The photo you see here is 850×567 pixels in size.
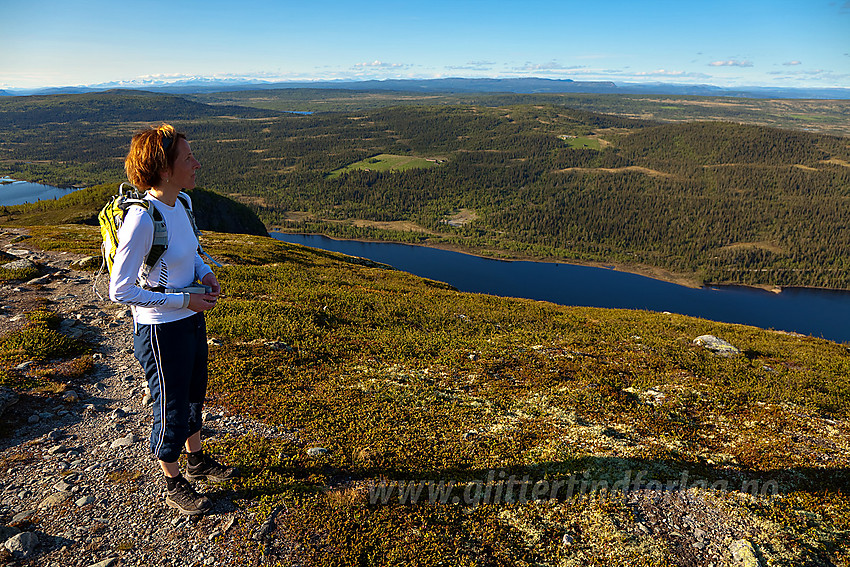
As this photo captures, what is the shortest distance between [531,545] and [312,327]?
12.3m

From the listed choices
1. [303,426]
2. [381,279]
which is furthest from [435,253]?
[303,426]

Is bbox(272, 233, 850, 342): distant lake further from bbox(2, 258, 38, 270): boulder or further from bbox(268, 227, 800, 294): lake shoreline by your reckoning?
bbox(2, 258, 38, 270): boulder

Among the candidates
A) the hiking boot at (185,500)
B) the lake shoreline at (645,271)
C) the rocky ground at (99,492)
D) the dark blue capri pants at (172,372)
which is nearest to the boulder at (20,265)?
the rocky ground at (99,492)

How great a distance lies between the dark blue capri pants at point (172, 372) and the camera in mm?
5574

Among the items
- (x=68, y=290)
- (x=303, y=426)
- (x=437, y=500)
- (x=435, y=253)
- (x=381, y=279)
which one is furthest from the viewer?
(x=435, y=253)

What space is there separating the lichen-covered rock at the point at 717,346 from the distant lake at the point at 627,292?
373 feet

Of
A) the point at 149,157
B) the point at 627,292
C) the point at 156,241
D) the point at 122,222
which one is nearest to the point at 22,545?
the point at 156,241

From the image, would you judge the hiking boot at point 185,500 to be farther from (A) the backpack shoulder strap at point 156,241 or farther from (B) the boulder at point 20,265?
(B) the boulder at point 20,265

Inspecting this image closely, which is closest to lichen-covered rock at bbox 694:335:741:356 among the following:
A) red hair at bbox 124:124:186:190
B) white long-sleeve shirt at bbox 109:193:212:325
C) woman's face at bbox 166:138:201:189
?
white long-sleeve shirt at bbox 109:193:212:325

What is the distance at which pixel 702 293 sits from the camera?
156375 millimetres

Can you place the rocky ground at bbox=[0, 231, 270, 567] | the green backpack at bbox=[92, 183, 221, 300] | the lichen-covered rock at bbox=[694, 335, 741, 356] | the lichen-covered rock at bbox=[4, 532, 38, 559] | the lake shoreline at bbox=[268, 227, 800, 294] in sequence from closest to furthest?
1. the green backpack at bbox=[92, 183, 221, 300]
2. the lichen-covered rock at bbox=[4, 532, 38, 559]
3. the rocky ground at bbox=[0, 231, 270, 567]
4. the lichen-covered rock at bbox=[694, 335, 741, 356]
5. the lake shoreline at bbox=[268, 227, 800, 294]

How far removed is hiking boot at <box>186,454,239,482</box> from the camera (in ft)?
24.0

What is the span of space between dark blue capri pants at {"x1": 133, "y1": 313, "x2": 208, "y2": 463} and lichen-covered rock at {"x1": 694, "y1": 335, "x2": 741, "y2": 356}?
22.3m

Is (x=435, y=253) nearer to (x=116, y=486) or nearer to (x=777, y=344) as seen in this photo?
(x=777, y=344)
